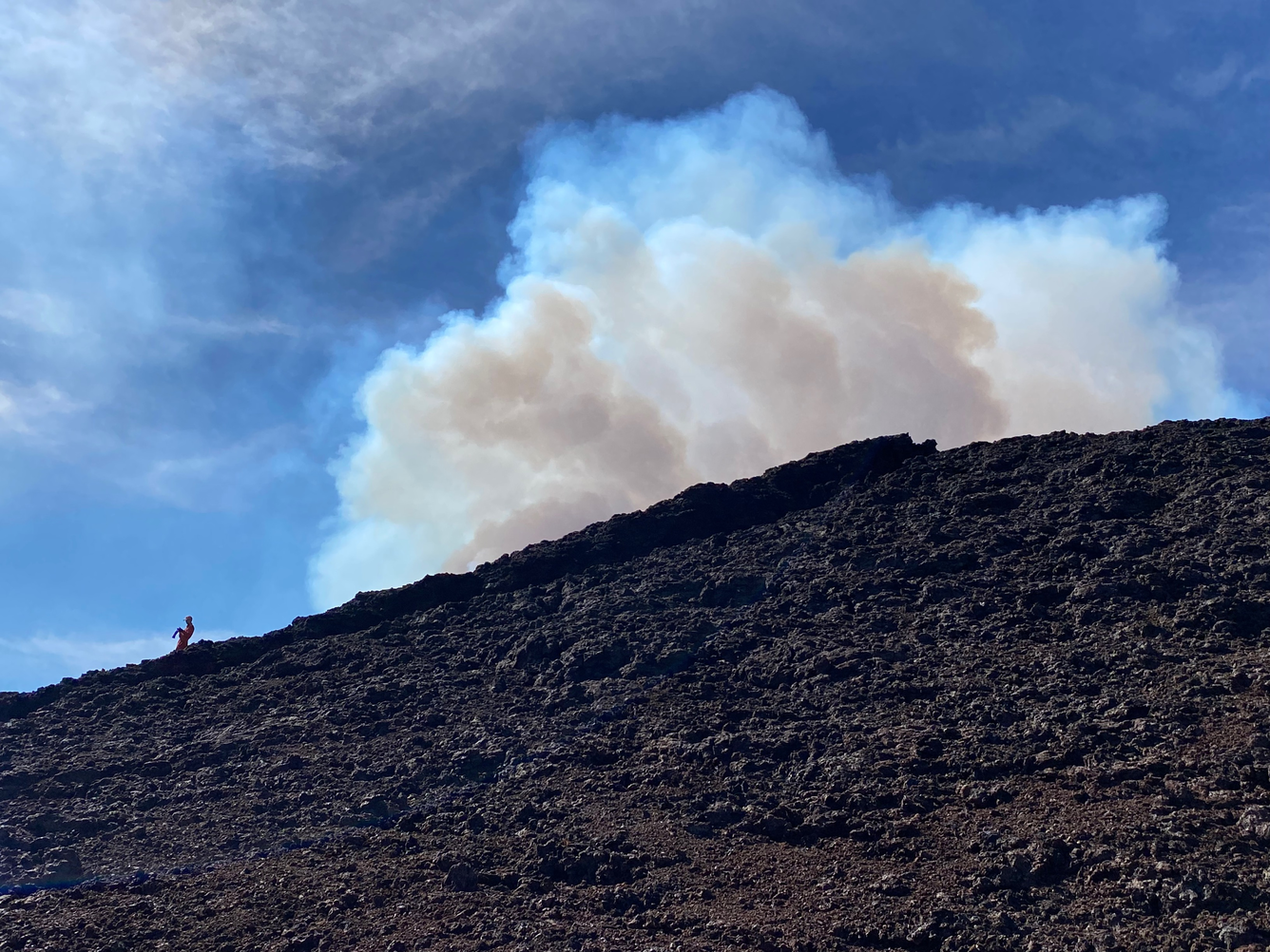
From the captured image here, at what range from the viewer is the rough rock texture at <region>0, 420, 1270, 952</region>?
25688 millimetres

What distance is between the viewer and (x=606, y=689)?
131 ft

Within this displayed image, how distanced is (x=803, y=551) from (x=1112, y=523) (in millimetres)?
11649

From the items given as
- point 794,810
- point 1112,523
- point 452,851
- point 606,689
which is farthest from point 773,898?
point 1112,523

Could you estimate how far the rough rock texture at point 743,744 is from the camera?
25.7 meters

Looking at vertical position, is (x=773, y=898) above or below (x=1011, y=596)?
below

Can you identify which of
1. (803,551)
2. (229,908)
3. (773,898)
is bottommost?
(773,898)

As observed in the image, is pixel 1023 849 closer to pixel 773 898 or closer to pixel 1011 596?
pixel 773 898

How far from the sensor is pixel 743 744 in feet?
112

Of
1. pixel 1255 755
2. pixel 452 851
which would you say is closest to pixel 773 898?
pixel 452 851

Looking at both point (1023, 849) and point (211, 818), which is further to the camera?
point (211, 818)

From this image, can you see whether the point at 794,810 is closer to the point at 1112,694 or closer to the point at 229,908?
the point at 1112,694

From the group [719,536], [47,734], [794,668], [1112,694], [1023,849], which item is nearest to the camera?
[1023,849]

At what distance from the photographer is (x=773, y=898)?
26.2 m

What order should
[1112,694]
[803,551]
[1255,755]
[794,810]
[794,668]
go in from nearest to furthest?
1. [1255,755]
2. [794,810]
3. [1112,694]
4. [794,668]
5. [803,551]
